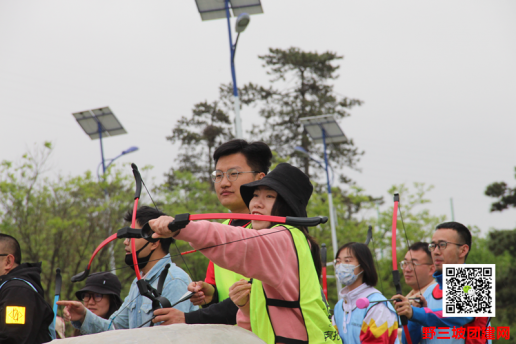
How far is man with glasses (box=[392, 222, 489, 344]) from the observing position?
434cm

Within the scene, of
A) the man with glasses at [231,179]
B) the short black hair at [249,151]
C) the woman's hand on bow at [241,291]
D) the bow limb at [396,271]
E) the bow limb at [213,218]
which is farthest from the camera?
the bow limb at [396,271]

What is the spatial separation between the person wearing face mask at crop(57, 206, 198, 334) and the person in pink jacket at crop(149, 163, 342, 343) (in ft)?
4.06

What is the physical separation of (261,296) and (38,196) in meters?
14.1

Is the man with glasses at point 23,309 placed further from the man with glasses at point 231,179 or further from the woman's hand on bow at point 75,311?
the man with glasses at point 231,179

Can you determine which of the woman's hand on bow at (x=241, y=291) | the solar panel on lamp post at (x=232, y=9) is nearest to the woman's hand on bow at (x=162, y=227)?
the woman's hand on bow at (x=241, y=291)

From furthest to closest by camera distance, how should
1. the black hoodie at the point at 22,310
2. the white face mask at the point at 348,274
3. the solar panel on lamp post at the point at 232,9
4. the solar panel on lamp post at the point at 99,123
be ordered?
1. the solar panel on lamp post at the point at 99,123
2. the solar panel on lamp post at the point at 232,9
3. the white face mask at the point at 348,274
4. the black hoodie at the point at 22,310

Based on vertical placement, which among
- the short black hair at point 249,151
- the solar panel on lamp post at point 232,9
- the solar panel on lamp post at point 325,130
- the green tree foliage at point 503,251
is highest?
the solar panel on lamp post at point 232,9

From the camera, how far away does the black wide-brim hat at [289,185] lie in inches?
118

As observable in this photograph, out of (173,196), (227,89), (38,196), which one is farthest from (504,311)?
(227,89)

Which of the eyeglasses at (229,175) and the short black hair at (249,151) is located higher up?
the short black hair at (249,151)

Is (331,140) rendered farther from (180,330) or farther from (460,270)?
(180,330)

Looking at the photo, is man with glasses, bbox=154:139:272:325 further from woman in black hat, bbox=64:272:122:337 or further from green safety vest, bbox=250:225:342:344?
woman in black hat, bbox=64:272:122:337

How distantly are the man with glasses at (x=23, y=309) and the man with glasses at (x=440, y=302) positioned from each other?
119 inches

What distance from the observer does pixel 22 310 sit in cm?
412
